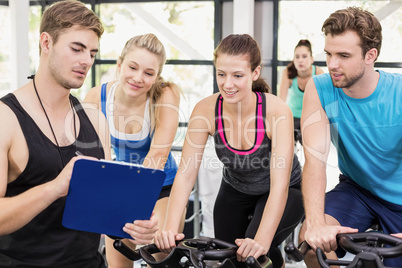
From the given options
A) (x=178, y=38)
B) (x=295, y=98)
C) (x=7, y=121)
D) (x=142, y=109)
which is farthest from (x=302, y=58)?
(x=7, y=121)

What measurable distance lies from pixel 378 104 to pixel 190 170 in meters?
0.82

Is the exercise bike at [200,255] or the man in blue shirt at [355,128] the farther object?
the man in blue shirt at [355,128]

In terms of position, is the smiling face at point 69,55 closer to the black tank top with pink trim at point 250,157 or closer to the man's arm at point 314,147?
the black tank top with pink trim at point 250,157

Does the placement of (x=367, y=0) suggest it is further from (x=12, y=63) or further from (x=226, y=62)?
(x=226, y=62)

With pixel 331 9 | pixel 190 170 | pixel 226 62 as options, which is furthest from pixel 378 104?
pixel 331 9

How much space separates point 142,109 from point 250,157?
0.67 meters

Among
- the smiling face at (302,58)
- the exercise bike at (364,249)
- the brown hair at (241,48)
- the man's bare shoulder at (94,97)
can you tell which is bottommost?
the exercise bike at (364,249)

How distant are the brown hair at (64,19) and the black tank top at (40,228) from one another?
10.8 inches

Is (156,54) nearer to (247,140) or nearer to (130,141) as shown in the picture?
(130,141)

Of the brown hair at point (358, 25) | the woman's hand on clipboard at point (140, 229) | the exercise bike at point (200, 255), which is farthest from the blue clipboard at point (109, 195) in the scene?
the brown hair at point (358, 25)

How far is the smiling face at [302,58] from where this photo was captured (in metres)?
5.38

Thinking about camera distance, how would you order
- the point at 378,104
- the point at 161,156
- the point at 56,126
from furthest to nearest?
the point at 161,156
the point at 378,104
the point at 56,126

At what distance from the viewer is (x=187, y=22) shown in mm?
7273

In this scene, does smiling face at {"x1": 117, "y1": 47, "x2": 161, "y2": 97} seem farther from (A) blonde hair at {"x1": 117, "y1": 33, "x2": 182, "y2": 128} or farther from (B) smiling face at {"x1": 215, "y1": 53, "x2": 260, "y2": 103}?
(B) smiling face at {"x1": 215, "y1": 53, "x2": 260, "y2": 103}
